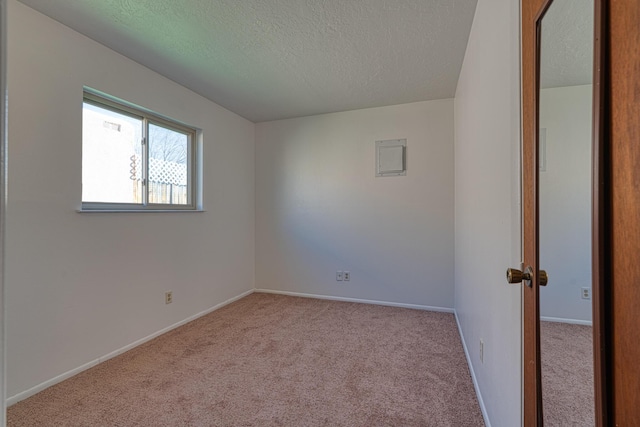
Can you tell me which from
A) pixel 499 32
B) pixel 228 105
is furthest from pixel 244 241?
pixel 499 32

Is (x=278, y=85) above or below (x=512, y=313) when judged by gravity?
above

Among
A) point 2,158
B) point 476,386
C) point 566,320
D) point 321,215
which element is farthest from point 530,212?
point 321,215

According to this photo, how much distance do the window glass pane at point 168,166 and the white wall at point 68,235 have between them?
20 centimetres

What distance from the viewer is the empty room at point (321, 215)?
77cm

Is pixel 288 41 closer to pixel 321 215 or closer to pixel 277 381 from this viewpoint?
pixel 321 215

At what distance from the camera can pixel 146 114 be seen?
2.57 metres

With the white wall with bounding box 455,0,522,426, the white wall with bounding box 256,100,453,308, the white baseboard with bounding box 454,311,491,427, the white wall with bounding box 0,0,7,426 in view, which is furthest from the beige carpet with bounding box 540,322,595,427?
the white wall with bounding box 256,100,453,308

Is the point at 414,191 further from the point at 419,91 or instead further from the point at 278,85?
the point at 278,85

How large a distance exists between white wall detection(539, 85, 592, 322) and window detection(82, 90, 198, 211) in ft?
9.06

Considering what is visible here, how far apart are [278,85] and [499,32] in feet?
Result: 6.86

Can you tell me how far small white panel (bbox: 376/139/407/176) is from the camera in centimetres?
338

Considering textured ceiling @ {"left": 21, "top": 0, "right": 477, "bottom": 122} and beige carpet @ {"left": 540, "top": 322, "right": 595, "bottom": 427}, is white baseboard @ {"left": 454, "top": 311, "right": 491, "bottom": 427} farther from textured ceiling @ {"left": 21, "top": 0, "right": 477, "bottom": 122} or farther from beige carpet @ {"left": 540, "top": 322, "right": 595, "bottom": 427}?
textured ceiling @ {"left": 21, "top": 0, "right": 477, "bottom": 122}

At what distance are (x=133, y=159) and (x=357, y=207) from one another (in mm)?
2463

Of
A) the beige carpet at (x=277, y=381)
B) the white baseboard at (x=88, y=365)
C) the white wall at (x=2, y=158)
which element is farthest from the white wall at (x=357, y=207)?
the white wall at (x=2, y=158)
